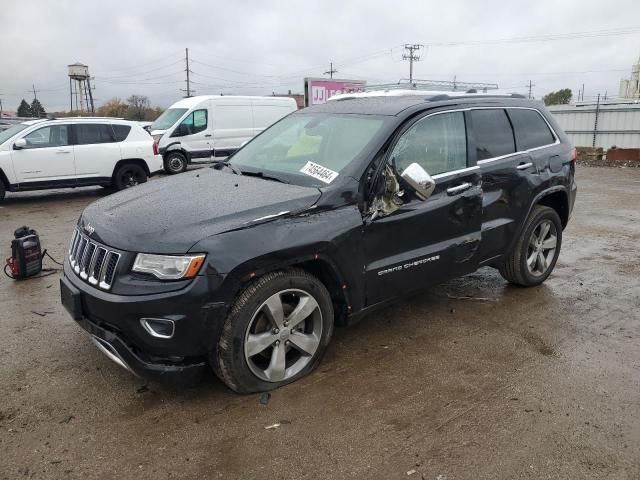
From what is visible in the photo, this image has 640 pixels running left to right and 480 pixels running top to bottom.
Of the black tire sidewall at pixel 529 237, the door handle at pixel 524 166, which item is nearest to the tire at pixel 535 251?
the black tire sidewall at pixel 529 237

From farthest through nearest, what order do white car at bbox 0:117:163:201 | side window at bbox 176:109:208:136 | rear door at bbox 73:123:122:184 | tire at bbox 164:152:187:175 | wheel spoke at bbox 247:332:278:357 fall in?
1. side window at bbox 176:109:208:136
2. tire at bbox 164:152:187:175
3. rear door at bbox 73:123:122:184
4. white car at bbox 0:117:163:201
5. wheel spoke at bbox 247:332:278:357

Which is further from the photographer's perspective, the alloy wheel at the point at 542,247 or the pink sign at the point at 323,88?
the pink sign at the point at 323,88

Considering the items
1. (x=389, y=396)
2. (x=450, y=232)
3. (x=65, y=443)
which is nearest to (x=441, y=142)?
(x=450, y=232)

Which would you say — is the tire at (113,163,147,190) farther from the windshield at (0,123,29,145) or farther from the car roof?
the car roof

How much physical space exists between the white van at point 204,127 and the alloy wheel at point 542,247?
11809 millimetres

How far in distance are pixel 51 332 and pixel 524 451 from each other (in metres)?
3.41

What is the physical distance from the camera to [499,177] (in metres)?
4.30

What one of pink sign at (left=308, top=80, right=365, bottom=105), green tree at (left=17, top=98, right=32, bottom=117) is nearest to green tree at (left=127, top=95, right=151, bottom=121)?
green tree at (left=17, top=98, right=32, bottom=117)

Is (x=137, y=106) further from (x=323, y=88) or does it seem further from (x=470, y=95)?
(x=470, y=95)

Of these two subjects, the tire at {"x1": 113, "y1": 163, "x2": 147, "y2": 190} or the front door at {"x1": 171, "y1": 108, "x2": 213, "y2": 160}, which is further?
the front door at {"x1": 171, "y1": 108, "x2": 213, "y2": 160}

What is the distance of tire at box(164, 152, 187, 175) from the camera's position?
1534 cm

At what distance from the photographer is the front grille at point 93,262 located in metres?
2.88

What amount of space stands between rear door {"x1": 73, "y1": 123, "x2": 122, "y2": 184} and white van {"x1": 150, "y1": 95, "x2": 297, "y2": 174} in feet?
12.7

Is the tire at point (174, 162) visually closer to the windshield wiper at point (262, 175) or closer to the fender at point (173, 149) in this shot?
the fender at point (173, 149)
